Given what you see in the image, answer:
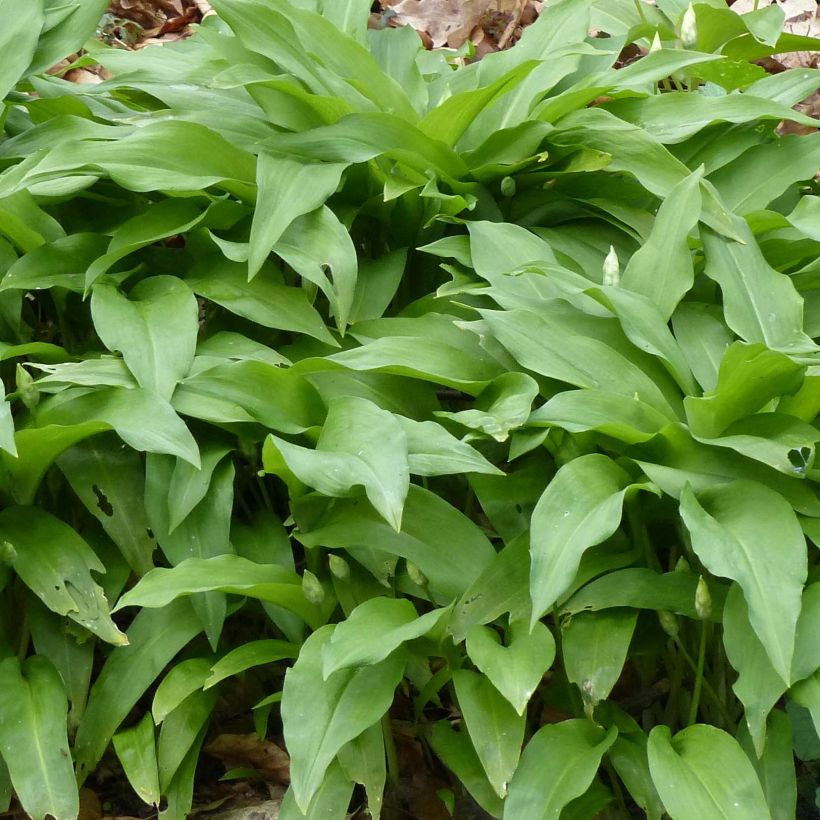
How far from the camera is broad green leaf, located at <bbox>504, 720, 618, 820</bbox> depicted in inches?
65.5

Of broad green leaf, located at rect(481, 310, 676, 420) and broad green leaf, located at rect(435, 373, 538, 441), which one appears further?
broad green leaf, located at rect(481, 310, 676, 420)

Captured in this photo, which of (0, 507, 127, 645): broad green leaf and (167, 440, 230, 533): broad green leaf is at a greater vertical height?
(167, 440, 230, 533): broad green leaf

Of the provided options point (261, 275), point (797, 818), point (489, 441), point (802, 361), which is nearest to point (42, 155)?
point (261, 275)

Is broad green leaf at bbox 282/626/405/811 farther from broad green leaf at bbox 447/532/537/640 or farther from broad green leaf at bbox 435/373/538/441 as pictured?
broad green leaf at bbox 435/373/538/441

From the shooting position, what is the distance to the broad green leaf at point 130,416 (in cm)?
187

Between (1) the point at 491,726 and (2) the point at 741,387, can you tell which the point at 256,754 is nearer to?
(1) the point at 491,726

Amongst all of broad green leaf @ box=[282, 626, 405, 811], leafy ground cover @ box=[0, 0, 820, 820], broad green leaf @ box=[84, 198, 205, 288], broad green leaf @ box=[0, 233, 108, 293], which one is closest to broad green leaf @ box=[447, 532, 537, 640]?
leafy ground cover @ box=[0, 0, 820, 820]

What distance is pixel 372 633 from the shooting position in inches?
67.9

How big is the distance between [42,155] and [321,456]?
1.00 m

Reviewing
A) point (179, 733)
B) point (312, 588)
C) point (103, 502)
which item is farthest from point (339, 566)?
point (103, 502)

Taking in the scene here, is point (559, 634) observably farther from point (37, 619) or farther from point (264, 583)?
point (37, 619)

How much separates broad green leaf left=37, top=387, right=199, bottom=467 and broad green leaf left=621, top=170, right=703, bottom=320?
91 centimetres

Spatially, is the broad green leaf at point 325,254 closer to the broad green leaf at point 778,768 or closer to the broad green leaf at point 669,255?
the broad green leaf at point 669,255

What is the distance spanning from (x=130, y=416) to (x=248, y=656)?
1.56ft
